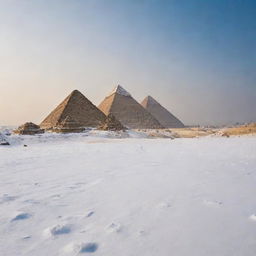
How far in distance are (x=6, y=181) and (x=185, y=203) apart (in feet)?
7.26

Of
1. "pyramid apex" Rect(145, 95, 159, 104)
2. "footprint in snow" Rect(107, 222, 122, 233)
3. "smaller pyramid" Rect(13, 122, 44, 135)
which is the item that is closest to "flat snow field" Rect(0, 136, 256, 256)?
"footprint in snow" Rect(107, 222, 122, 233)

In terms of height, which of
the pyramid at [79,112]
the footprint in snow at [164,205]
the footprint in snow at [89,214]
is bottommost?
the footprint in snow at [89,214]

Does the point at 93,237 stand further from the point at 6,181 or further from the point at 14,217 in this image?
the point at 6,181

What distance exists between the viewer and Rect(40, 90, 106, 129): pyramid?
145 feet

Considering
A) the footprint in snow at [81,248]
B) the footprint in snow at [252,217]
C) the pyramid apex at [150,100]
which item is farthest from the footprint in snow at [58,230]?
the pyramid apex at [150,100]

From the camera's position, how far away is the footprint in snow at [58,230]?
161 cm

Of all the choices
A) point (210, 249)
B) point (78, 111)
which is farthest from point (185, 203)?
Answer: point (78, 111)

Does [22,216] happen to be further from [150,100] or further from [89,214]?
[150,100]

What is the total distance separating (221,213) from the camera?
1.94 m

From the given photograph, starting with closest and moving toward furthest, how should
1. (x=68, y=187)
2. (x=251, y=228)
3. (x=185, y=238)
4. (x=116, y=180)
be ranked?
(x=185, y=238)
(x=251, y=228)
(x=68, y=187)
(x=116, y=180)

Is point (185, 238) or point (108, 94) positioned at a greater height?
point (108, 94)

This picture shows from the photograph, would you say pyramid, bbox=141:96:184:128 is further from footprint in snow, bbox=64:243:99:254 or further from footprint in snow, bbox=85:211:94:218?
footprint in snow, bbox=64:243:99:254

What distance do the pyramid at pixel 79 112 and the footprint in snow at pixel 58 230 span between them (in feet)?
137

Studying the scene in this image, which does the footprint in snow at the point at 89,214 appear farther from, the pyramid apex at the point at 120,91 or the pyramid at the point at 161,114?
the pyramid at the point at 161,114
